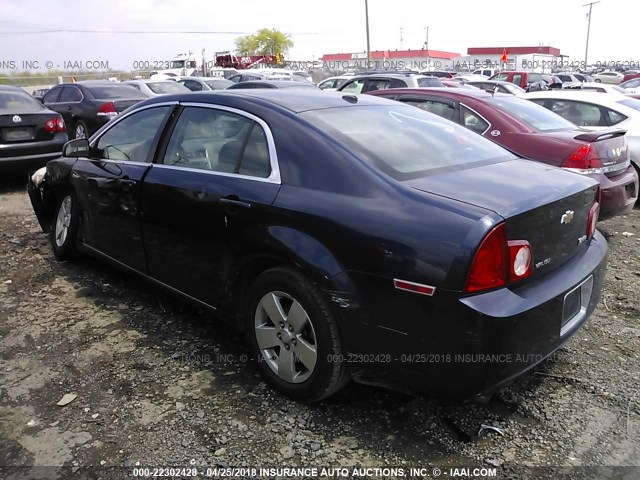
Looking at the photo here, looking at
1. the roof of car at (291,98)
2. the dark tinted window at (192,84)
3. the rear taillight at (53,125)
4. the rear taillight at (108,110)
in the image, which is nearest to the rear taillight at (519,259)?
the roof of car at (291,98)

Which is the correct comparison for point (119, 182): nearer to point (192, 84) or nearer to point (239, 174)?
point (239, 174)

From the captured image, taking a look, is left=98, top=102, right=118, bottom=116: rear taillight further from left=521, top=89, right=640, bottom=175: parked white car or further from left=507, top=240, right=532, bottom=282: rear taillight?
left=507, top=240, right=532, bottom=282: rear taillight

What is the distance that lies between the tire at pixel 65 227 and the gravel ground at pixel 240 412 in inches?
38.0

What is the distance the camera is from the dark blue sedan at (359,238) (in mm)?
2369

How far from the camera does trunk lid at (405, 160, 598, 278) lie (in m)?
2.48

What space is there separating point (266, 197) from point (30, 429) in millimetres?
1695

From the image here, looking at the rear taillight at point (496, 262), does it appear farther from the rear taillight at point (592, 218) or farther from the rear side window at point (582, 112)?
the rear side window at point (582, 112)

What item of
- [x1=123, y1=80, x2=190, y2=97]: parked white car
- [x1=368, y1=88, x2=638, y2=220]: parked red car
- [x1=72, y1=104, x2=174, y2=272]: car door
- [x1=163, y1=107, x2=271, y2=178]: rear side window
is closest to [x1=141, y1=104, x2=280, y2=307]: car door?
[x1=163, y1=107, x2=271, y2=178]: rear side window

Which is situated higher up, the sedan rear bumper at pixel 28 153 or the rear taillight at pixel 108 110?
the rear taillight at pixel 108 110

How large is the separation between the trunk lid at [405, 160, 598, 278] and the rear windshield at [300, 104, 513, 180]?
15 cm

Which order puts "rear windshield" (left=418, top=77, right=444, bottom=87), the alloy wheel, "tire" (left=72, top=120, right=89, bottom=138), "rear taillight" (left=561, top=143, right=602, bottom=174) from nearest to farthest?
the alloy wheel < "rear taillight" (left=561, top=143, right=602, bottom=174) < "tire" (left=72, top=120, right=89, bottom=138) < "rear windshield" (left=418, top=77, right=444, bottom=87)

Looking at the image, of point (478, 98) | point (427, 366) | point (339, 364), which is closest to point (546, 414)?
point (427, 366)

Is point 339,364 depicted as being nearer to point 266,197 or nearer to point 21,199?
point 266,197

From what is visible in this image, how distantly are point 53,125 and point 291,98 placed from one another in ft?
21.2
